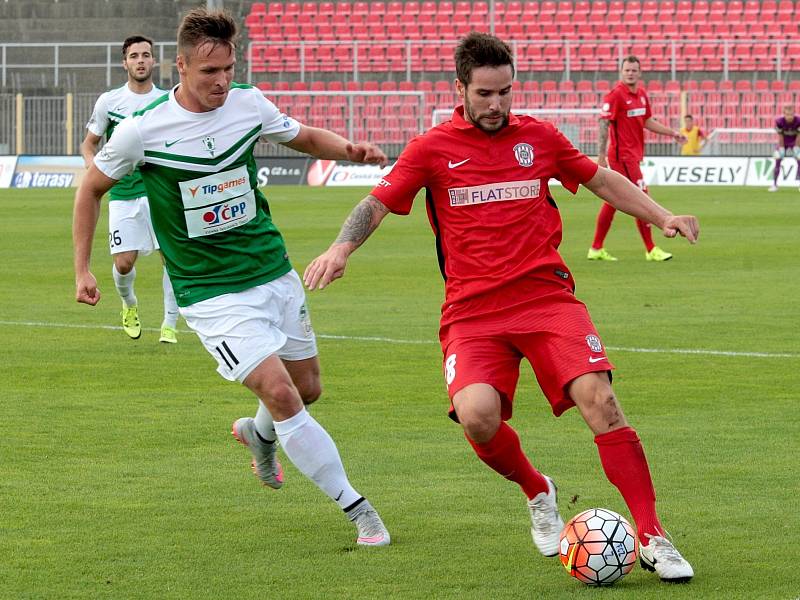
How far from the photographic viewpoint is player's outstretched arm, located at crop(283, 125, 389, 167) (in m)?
6.26

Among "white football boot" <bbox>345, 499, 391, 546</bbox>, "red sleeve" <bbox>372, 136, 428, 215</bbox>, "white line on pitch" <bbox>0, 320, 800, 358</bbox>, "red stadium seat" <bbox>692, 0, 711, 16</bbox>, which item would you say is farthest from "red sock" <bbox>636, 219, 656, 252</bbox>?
"red stadium seat" <bbox>692, 0, 711, 16</bbox>

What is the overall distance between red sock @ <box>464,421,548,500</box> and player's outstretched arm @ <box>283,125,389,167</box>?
51.6 inches

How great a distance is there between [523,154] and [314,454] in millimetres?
1367

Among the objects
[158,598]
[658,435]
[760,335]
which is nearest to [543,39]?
[760,335]

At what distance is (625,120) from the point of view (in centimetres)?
1747

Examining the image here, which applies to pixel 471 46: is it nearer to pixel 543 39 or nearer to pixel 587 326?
pixel 587 326

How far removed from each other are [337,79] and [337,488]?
3512 cm

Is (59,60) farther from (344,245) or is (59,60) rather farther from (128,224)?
(344,245)

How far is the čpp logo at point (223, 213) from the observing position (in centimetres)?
601

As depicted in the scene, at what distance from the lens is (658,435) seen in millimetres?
7727

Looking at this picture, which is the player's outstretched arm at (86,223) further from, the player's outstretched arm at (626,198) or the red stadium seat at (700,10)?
the red stadium seat at (700,10)

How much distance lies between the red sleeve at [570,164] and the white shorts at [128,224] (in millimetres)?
5633

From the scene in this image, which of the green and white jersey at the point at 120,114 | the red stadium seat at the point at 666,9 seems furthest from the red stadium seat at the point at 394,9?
the green and white jersey at the point at 120,114

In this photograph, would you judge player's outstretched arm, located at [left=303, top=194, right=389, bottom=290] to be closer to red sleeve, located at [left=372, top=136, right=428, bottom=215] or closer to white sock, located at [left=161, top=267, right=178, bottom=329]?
red sleeve, located at [left=372, top=136, right=428, bottom=215]
